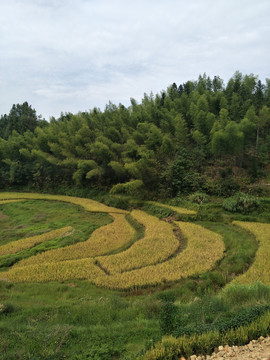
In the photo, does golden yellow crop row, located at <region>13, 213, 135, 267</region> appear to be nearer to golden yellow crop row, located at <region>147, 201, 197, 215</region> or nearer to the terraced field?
the terraced field

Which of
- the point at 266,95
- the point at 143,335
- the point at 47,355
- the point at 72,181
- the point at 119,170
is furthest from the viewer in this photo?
the point at 266,95

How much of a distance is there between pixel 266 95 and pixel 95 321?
34.8 m

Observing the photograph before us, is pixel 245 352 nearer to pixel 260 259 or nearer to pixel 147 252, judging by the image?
pixel 260 259

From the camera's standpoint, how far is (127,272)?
870 cm

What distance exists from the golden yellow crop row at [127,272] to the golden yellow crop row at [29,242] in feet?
6.66

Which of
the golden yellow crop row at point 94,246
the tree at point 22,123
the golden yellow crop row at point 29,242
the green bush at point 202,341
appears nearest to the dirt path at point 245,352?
the green bush at point 202,341

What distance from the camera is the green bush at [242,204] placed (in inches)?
581

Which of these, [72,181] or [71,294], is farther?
[72,181]

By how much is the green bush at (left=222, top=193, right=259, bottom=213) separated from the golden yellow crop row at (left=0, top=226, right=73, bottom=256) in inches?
407

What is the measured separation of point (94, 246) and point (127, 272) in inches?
127

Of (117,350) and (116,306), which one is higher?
(117,350)

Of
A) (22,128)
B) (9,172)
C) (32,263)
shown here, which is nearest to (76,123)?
(9,172)

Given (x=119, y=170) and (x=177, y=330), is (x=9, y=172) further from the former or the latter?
(x=177, y=330)

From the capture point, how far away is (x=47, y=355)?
3932 mm
